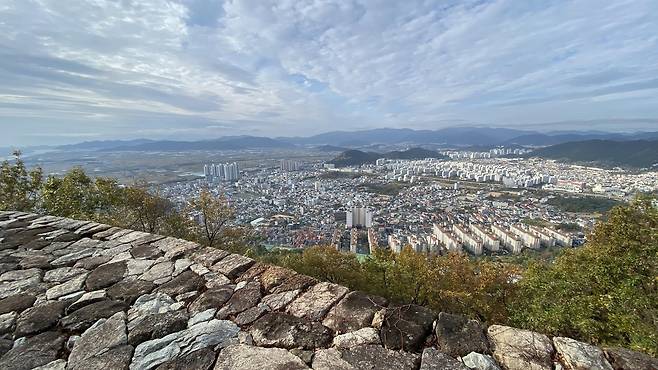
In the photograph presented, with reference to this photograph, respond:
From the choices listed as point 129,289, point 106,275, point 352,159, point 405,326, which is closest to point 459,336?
point 405,326

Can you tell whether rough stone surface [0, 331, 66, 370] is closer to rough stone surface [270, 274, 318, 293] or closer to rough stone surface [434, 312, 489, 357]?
rough stone surface [270, 274, 318, 293]

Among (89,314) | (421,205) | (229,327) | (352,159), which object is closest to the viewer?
(229,327)

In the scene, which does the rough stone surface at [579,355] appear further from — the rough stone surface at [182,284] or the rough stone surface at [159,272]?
the rough stone surface at [159,272]

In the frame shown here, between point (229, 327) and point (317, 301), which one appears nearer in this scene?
point (229, 327)

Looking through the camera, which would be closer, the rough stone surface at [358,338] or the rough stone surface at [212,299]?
the rough stone surface at [358,338]

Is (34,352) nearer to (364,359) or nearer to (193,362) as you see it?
(193,362)

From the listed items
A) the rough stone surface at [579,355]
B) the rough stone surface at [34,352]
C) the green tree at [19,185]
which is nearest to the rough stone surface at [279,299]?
the rough stone surface at [34,352]
